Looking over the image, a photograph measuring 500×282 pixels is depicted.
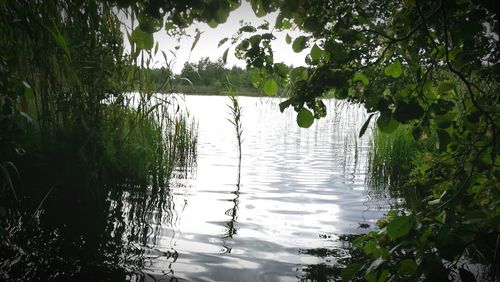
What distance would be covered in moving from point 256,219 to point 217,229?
0.60 meters

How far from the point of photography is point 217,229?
4.08m

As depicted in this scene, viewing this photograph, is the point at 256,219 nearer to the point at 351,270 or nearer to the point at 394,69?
the point at 394,69

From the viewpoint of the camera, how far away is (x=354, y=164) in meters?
8.28

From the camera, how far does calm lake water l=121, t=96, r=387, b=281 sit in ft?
10.1

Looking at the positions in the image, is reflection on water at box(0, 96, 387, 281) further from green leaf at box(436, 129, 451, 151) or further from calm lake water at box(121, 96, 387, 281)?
green leaf at box(436, 129, 451, 151)

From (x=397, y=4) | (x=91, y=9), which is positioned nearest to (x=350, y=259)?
(x=397, y=4)

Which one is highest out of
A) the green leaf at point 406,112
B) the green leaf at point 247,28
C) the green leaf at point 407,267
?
the green leaf at point 247,28

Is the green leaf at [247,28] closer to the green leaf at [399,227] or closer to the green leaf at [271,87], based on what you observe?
the green leaf at [271,87]

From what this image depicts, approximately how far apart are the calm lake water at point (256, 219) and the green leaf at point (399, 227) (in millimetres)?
2002

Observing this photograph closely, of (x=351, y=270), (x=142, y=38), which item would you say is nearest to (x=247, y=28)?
(x=142, y=38)

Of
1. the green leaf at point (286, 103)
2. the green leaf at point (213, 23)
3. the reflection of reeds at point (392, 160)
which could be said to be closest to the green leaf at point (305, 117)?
the green leaf at point (286, 103)

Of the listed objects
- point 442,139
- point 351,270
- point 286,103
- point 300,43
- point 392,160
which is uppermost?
point 300,43

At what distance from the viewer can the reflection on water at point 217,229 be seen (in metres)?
2.98

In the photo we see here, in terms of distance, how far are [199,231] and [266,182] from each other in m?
2.67
